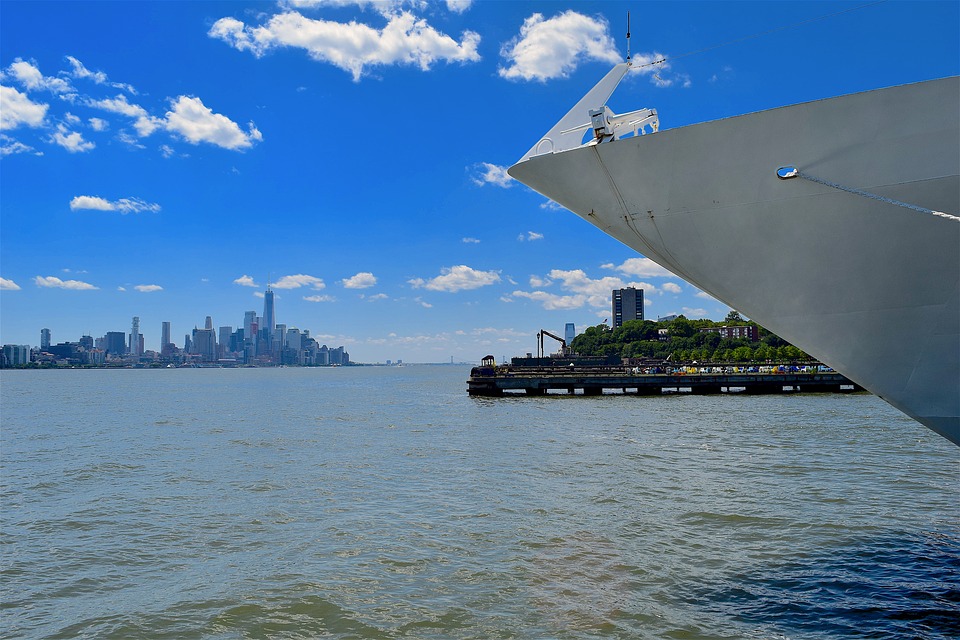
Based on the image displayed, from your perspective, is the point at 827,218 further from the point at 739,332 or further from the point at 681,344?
the point at 739,332

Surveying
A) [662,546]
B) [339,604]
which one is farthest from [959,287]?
[339,604]

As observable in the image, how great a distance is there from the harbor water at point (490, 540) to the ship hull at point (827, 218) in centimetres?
313

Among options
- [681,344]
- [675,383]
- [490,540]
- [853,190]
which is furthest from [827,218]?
[681,344]

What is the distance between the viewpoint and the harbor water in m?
7.82

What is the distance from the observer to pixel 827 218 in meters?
6.55

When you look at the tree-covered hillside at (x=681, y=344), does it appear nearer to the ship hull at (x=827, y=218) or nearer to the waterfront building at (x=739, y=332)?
the waterfront building at (x=739, y=332)

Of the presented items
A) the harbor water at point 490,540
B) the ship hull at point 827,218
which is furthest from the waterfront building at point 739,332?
the ship hull at point 827,218

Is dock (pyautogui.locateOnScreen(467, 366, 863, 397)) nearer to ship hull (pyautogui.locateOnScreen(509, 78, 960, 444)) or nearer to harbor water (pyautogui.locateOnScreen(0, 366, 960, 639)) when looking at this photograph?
harbor water (pyautogui.locateOnScreen(0, 366, 960, 639))

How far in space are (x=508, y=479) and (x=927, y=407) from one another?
36.8 ft

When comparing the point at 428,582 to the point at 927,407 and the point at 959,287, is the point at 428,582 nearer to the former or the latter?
the point at 927,407

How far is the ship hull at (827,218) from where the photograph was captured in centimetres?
611

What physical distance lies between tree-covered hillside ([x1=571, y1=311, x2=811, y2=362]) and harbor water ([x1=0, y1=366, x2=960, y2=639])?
8671 centimetres

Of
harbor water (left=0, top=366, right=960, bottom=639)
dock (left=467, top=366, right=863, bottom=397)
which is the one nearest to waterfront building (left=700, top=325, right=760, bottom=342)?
dock (left=467, top=366, right=863, bottom=397)

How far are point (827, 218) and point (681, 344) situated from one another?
133656 millimetres
